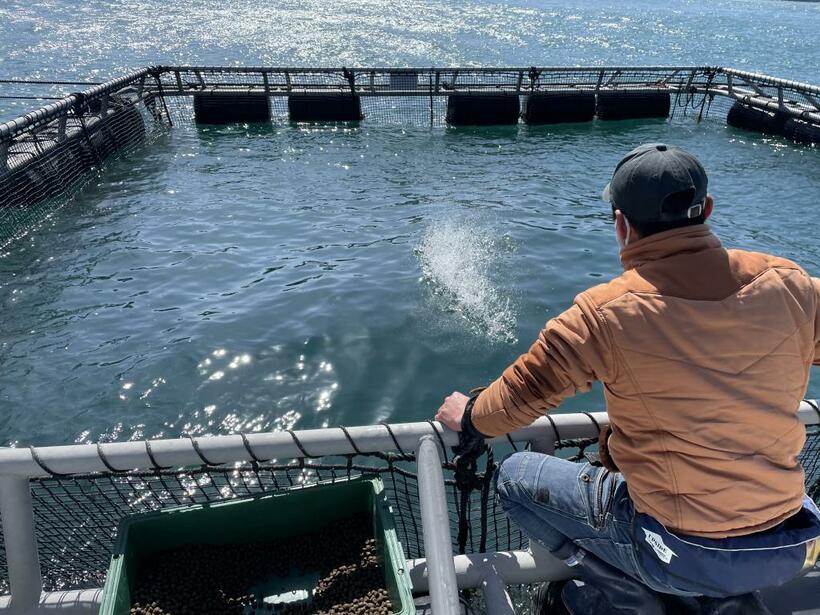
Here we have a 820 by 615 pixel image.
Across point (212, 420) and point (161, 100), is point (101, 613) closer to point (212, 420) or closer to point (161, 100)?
point (212, 420)

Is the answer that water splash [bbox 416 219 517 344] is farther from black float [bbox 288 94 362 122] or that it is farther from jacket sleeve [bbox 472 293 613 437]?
black float [bbox 288 94 362 122]

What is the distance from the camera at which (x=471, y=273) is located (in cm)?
1023

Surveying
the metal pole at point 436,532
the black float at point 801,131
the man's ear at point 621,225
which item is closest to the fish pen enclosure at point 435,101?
the black float at point 801,131

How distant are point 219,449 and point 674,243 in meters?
2.15

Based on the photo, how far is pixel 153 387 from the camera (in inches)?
291

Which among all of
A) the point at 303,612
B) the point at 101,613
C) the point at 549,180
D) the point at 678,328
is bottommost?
the point at 549,180

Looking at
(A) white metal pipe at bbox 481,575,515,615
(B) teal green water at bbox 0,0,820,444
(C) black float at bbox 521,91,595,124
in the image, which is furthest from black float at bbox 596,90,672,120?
(A) white metal pipe at bbox 481,575,515,615

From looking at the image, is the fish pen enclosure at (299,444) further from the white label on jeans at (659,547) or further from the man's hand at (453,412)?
the white label on jeans at (659,547)

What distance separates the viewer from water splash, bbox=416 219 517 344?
8.81 meters

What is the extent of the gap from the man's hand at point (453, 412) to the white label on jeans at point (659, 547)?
0.92 m

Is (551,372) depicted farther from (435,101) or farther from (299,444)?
(435,101)

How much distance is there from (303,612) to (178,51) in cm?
4253

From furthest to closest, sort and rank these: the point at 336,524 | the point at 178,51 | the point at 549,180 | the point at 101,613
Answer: the point at 178,51 < the point at 549,180 < the point at 336,524 < the point at 101,613

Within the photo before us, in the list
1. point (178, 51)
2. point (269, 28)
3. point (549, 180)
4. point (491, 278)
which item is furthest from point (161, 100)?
point (269, 28)
